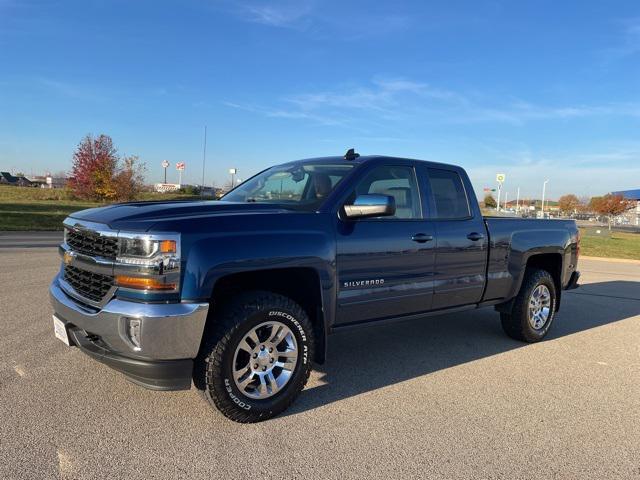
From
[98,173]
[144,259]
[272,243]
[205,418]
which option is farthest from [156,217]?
[98,173]

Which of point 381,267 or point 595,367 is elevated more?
point 381,267

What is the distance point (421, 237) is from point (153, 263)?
238 cm

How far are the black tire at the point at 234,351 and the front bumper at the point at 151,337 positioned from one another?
138 millimetres

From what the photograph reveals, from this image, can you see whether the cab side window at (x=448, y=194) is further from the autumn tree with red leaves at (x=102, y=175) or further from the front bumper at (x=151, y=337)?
the autumn tree with red leaves at (x=102, y=175)

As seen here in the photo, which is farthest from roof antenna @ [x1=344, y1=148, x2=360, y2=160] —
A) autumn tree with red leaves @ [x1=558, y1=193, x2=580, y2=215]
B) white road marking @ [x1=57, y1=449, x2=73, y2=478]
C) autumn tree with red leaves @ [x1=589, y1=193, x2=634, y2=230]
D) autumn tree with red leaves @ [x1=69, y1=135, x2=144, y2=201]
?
autumn tree with red leaves @ [x1=558, y1=193, x2=580, y2=215]

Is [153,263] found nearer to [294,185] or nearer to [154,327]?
[154,327]

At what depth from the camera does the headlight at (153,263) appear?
304cm

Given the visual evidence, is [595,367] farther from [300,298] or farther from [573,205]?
[573,205]

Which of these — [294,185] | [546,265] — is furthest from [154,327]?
[546,265]

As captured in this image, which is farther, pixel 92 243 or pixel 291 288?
pixel 291 288

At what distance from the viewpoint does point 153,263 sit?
9.95 feet

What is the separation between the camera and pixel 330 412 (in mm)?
3656

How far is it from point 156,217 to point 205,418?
55.8 inches

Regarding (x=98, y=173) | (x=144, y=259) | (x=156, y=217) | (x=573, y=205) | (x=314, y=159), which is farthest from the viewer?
(x=573, y=205)
